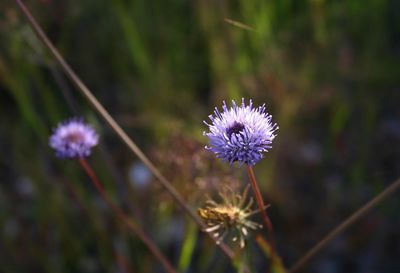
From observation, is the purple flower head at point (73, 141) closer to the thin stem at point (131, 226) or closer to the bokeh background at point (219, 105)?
the thin stem at point (131, 226)

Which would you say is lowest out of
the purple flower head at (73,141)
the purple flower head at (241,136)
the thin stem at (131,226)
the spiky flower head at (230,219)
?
the spiky flower head at (230,219)

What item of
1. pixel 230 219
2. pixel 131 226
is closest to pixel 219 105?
pixel 131 226

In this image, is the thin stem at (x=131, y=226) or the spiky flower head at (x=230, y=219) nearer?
the spiky flower head at (x=230, y=219)

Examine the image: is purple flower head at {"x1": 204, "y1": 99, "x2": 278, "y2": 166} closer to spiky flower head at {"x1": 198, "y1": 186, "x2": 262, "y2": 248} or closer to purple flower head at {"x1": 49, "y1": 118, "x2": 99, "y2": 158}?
spiky flower head at {"x1": 198, "y1": 186, "x2": 262, "y2": 248}

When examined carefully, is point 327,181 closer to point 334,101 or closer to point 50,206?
point 334,101

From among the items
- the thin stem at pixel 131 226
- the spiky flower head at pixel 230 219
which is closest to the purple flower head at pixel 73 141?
the thin stem at pixel 131 226

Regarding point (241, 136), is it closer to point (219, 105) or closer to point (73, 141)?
point (73, 141)

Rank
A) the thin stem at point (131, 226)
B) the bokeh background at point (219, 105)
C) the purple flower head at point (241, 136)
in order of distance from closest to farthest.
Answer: the purple flower head at point (241, 136), the thin stem at point (131, 226), the bokeh background at point (219, 105)
